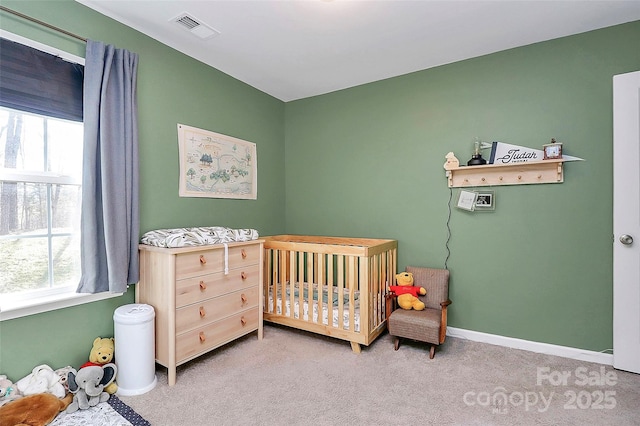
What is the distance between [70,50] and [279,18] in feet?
Answer: 4.29

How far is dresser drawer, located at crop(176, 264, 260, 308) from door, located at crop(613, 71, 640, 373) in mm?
2653

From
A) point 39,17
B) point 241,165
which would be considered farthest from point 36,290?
point 241,165

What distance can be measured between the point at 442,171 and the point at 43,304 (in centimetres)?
301

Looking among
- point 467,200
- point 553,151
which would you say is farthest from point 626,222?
point 467,200

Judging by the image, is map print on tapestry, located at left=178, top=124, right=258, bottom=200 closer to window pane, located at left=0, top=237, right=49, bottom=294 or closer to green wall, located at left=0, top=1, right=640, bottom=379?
green wall, located at left=0, top=1, right=640, bottom=379

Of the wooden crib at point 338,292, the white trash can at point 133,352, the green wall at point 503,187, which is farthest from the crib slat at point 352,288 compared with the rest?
the white trash can at point 133,352

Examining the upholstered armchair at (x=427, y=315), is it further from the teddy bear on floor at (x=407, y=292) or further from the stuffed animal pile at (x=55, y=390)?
the stuffed animal pile at (x=55, y=390)

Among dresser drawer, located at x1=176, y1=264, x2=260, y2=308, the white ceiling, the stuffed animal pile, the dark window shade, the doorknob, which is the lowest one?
the stuffed animal pile

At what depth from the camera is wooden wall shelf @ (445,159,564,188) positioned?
7.70ft

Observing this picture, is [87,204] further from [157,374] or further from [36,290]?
[157,374]

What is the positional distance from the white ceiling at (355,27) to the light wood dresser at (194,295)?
1.57 m

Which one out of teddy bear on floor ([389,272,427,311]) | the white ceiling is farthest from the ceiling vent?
teddy bear on floor ([389,272,427,311])

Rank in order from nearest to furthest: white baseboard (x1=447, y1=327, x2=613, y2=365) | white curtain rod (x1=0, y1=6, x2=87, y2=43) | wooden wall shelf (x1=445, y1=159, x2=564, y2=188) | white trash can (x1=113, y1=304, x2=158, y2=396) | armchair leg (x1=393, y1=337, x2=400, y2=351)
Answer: white curtain rod (x1=0, y1=6, x2=87, y2=43)
white trash can (x1=113, y1=304, x2=158, y2=396)
white baseboard (x1=447, y1=327, x2=613, y2=365)
wooden wall shelf (x1=445, y1=159, x2=564, y2=188)
armchair leg (x1=393, y1=337, x2=400, y2=351)

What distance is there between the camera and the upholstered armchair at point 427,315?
7.57 feet
